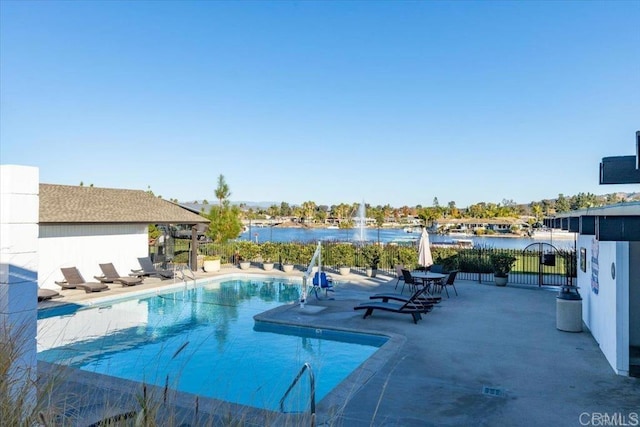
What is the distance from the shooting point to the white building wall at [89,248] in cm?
1609

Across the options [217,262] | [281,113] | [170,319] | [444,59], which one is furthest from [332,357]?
[281,113]

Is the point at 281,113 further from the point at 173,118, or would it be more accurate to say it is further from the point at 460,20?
the point at 460,20

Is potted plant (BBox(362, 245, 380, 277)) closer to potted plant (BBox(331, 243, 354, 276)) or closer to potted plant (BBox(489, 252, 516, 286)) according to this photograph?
potted plant (BBox(331, 243, 354, 276))

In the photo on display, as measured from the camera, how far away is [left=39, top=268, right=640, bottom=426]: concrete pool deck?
18.1ft

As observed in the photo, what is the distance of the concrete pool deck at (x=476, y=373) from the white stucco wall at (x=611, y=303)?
266 millimetres

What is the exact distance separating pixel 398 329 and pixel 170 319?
6.91 metres

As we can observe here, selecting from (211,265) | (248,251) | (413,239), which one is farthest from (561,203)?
(211,265)

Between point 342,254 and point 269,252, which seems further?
Answer: point 269,252

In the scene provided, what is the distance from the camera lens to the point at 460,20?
57.3 feet

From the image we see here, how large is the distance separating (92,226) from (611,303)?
18.1 metres

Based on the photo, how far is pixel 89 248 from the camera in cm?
1764

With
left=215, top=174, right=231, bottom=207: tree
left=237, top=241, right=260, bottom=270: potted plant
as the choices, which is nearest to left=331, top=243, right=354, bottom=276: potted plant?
left=237, top=241, right=260, bottom=270: potted plant

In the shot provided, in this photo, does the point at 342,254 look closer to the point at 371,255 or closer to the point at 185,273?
the point at 371,255

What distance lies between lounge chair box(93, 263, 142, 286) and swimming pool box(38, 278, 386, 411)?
5.23 feet
